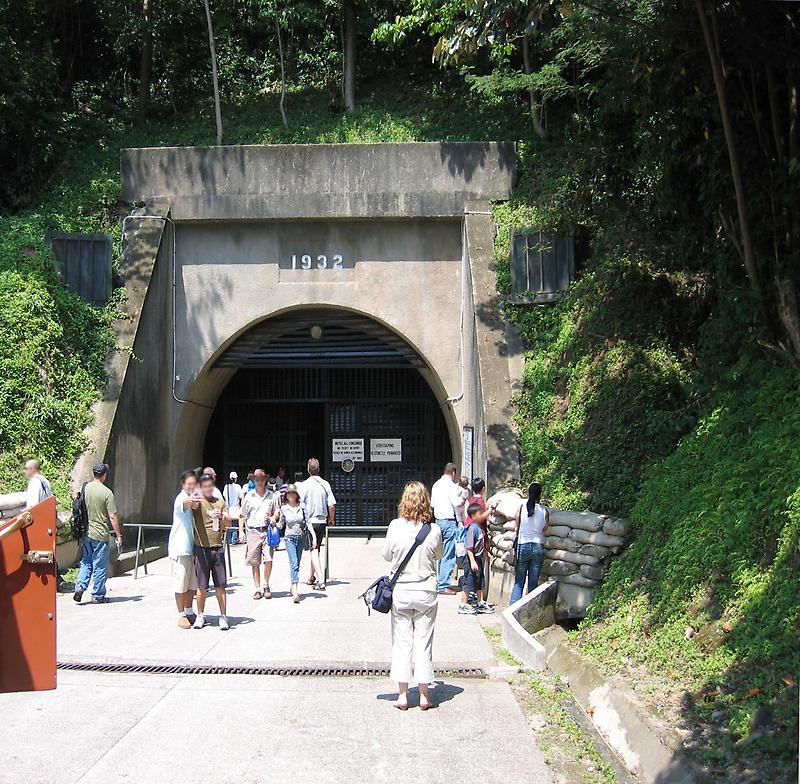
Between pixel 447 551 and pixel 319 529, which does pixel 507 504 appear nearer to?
pixel 447 551

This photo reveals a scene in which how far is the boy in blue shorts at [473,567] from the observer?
10.8 m

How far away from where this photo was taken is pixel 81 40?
24.3 metres

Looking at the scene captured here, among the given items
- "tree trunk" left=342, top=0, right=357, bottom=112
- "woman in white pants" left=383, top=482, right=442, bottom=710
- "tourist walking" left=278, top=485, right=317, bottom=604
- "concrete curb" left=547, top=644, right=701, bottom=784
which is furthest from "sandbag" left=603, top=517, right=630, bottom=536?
"tree trunk" left=342, top=0, right=357, bottom=112

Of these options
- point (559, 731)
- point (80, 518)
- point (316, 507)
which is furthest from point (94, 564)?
point (559, 731)

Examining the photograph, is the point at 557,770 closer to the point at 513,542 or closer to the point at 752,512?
the point at 752,512

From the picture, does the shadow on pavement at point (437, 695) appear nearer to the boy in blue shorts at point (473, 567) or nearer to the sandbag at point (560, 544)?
the sandbag at point (560, 544)

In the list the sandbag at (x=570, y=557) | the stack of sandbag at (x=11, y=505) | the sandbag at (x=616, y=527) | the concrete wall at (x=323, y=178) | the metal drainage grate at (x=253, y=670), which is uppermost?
the concrete wall at (x=323, y=178)

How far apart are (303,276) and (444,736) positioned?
1211 centimetres

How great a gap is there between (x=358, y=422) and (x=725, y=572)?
13886 millimetres

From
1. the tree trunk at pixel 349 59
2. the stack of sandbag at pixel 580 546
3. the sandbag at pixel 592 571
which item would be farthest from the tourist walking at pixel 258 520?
Result: the tree trunk at pixel 349 59

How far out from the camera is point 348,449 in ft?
68.3

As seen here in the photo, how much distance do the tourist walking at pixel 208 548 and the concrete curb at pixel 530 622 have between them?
2.78 meters

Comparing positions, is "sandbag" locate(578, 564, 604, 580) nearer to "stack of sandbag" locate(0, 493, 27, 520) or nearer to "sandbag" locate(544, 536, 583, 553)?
"sandbag" locate(544, 536, 583, 553)

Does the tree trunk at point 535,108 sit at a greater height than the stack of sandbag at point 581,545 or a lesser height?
greater
